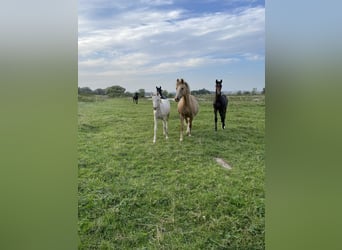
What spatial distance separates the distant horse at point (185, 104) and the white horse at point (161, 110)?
72 millimetres

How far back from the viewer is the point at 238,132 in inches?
79.3

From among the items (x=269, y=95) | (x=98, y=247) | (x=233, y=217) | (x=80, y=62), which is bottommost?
(x=98, y=247)

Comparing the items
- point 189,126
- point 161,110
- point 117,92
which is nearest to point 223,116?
point 189,126

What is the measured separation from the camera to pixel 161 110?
2.08 meters

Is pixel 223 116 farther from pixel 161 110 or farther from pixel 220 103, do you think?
pixel 161 110

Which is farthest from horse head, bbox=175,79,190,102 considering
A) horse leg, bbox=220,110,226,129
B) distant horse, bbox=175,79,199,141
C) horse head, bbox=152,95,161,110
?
horse leg, bbox=220,110,226,129

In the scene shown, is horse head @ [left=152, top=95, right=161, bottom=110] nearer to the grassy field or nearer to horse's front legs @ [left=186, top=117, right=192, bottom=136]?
the grassy field

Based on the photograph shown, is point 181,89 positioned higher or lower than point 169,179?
higher

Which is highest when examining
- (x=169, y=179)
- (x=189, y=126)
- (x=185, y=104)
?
(x=185, y=104)

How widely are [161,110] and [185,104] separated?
143 mm
